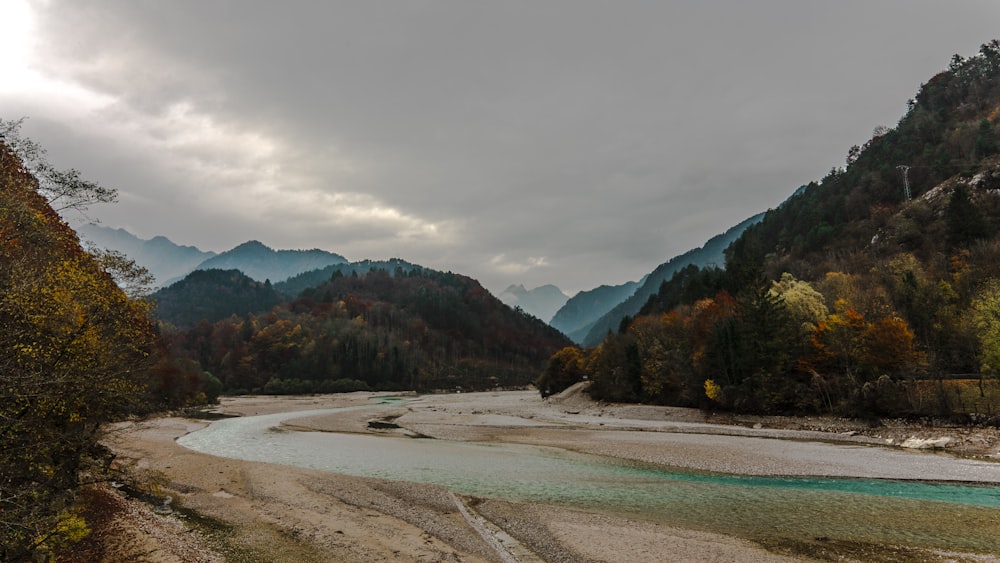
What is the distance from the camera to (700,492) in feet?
78.7

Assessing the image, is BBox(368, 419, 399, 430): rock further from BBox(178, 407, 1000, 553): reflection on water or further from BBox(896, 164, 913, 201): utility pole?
BBox(896, 164, 913, 201): utility pole

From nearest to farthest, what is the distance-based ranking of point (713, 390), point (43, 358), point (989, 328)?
point (43, 358), point (989, 328), point (713, 390)

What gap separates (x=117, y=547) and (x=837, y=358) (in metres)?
62.6

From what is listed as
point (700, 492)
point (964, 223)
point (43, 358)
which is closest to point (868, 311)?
point (964, 223)

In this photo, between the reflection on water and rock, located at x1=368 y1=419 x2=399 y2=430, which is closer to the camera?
the reflection on water

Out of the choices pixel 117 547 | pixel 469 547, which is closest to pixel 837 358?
pixel 469 547

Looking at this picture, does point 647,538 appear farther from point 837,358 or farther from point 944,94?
point 944,94

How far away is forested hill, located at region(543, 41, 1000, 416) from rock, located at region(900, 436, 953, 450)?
8059 mm

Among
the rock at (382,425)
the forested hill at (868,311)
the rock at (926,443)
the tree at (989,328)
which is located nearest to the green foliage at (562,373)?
the forested hill at (868,311)

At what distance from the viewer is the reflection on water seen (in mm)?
17781

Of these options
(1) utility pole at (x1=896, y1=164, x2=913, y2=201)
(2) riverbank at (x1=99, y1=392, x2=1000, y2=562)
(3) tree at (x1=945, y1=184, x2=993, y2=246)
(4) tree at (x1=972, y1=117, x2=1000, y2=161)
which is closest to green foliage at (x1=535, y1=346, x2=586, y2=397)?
(2) riverbank at (x1=99, y1=392, x2=1000, y2=562)

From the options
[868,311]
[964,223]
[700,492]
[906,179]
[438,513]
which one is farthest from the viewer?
[906,179]

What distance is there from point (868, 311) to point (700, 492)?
156 feet

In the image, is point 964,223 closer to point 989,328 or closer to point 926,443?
point 989,328
